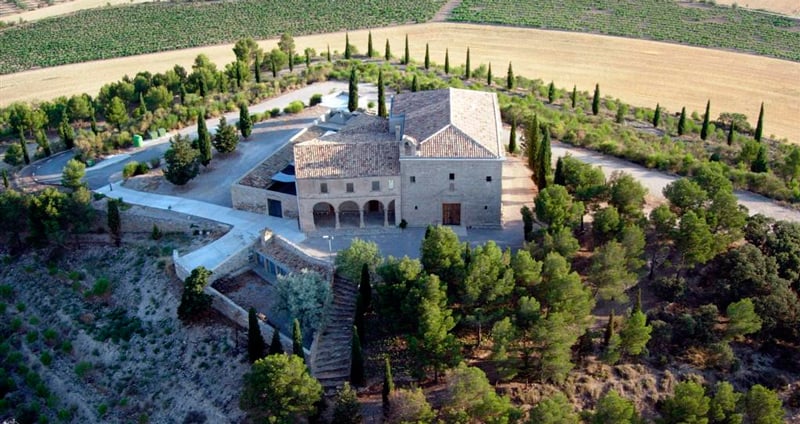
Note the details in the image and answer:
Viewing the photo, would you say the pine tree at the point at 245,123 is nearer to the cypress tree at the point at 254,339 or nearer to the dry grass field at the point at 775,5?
the cypress tree at the point at 254,339

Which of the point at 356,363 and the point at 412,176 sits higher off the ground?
the point at 412,176

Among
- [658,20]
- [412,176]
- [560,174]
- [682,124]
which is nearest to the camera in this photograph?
[412,176]

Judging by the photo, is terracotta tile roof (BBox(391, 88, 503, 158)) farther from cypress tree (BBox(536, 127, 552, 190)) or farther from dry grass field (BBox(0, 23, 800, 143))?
dry grass field (BBox(0, 23, 800, 143))

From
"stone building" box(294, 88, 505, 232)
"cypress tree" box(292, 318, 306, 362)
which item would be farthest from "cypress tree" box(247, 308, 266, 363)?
"stone building" box(294, 88, 505, 232)

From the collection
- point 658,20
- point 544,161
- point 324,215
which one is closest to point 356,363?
point 324,215

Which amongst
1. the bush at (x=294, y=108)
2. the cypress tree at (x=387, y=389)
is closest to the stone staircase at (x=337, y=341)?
the cypress tree at (x=387, y=389)

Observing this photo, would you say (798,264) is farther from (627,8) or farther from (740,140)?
(627,8)

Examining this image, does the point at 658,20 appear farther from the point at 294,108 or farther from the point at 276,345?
the point at 276,345
